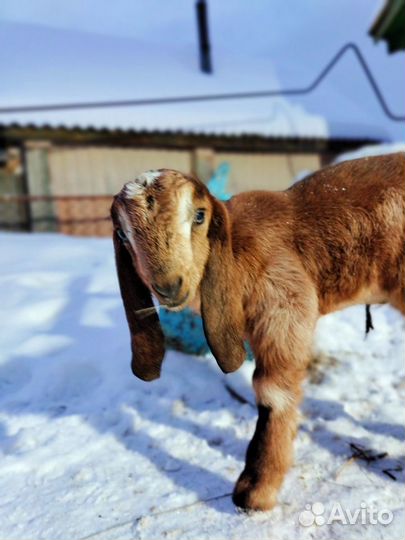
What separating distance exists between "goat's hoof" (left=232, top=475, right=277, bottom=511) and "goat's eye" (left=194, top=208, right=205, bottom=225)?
1.06m

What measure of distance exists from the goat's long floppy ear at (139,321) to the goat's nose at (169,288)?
0.81 feet

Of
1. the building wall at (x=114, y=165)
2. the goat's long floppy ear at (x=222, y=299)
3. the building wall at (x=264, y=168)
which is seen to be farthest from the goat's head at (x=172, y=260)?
the building wall at (x=264, y=168)

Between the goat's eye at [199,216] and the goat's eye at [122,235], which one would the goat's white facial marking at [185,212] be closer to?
the goat's eye at [199,216]

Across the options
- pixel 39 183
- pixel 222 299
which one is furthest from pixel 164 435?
pixel 39 183

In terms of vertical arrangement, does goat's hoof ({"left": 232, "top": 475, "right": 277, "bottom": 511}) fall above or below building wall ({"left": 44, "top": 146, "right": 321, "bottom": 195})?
below

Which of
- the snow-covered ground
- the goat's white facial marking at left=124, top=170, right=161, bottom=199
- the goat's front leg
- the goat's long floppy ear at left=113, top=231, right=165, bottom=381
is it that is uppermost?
the goat's white facial marking at left=124, top=170, right=161, bottom=199

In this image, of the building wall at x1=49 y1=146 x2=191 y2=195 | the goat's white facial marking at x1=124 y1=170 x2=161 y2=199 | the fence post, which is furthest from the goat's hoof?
the fence post

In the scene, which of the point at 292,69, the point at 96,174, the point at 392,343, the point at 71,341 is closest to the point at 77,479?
the point at 71,341

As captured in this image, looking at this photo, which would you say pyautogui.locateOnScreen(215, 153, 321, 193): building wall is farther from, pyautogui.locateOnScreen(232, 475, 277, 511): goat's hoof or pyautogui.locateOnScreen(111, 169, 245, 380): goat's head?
pyautogui.locateOnScreen(232, 475, 277, 511): goat's hoof

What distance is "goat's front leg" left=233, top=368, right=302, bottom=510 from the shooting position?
179 centimetres

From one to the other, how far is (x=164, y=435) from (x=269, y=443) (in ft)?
2.54

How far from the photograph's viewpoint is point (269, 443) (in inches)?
71.1

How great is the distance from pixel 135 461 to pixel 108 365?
90cm

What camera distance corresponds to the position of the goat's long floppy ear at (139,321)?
5.52 feet
